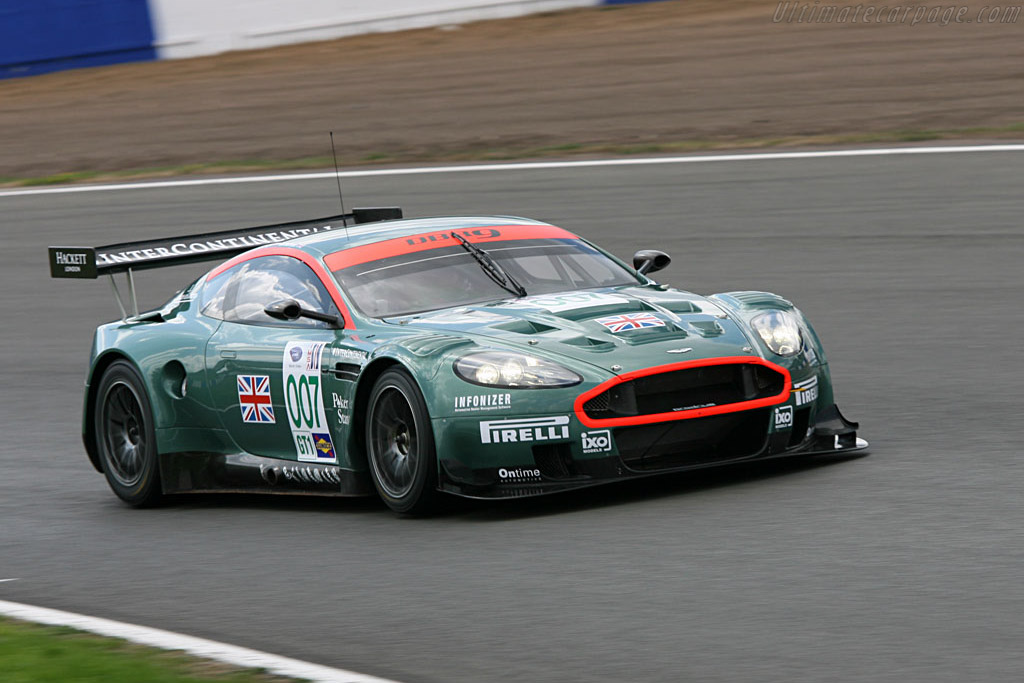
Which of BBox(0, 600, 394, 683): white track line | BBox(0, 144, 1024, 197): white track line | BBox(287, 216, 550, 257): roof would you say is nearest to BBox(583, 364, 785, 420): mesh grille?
BBox(287, 216, 550, 257): roof

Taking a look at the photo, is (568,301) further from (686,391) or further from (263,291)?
(263,291)

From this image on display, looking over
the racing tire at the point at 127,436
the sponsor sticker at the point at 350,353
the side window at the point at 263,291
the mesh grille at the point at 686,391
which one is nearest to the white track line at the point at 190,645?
the sponsor sticker at the point at 350,353

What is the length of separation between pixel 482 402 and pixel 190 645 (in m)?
1.89

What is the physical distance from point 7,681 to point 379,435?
2.50 meters

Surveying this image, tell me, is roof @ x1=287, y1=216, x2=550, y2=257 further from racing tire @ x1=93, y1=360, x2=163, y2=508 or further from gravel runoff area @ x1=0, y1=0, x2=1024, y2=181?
gravel runoff area @ x1=0, y1=0, x2=1024, y2=181

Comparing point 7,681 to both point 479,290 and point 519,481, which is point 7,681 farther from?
point 479,290

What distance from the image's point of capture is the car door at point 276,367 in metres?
7.10

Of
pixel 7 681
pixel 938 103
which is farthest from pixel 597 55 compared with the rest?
pixel 7 681

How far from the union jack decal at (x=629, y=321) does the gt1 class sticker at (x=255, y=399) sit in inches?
65.1

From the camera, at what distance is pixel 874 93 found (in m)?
19.1

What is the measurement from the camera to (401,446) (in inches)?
264

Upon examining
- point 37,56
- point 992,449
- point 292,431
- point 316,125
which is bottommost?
point 992,449

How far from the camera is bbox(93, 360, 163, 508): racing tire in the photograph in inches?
320

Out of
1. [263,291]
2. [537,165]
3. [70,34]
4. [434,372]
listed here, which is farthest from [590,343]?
[70,34]
